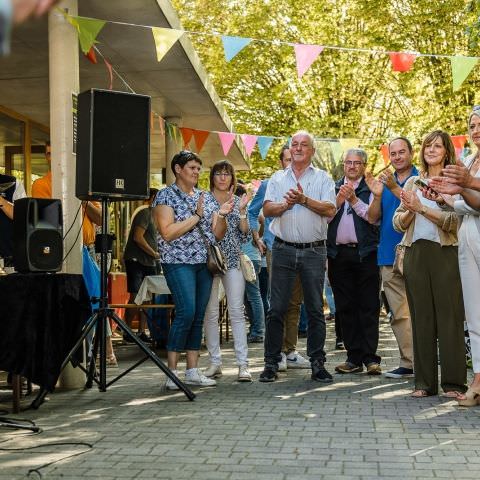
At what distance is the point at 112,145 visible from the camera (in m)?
6.17

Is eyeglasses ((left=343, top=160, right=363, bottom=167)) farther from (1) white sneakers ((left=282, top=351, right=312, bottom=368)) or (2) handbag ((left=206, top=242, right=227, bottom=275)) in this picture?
(1) white sneakers ((left=282, top=351, right=312, bottom=368))

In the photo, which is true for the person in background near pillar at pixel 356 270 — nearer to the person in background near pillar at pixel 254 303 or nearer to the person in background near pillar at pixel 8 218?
the person in background near pillar at pixel 8 218

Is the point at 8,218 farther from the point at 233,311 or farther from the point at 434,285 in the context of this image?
the point at 434,285

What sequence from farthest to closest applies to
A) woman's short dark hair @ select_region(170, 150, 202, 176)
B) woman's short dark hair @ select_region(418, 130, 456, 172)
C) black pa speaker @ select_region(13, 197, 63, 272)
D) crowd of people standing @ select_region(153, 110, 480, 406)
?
woman's short dark hair @ select_region(170, 150, 202, 176) < woman's short dark hair @ select_region(418, 130, 456, 172) < crowd of people standing @ select_region(153, 110, 480, 406) < black pa speaker @ select_region(13, 197, 63, 272)

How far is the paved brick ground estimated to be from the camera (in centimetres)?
382

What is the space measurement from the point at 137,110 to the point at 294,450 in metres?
3.12

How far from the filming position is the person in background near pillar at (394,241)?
7.10m

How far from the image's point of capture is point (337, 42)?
2666 cm

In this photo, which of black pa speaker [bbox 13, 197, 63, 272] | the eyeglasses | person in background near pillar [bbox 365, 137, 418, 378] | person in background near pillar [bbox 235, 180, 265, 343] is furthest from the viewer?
person in background near pillar [bbox 235, 180, 265, 343]

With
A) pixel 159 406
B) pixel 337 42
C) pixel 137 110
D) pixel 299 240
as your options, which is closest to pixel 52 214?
pixel 137 110

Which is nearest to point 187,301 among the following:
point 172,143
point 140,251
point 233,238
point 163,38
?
point 233,238

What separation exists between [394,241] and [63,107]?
3.06 m

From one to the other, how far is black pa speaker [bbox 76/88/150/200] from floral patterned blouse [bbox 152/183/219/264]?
347mm

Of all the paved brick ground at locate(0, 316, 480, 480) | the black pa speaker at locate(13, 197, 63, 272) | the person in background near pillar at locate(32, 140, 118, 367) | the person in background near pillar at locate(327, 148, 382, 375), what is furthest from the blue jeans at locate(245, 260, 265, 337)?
the black pa speaker at locate(13, 197, 63, 272)
